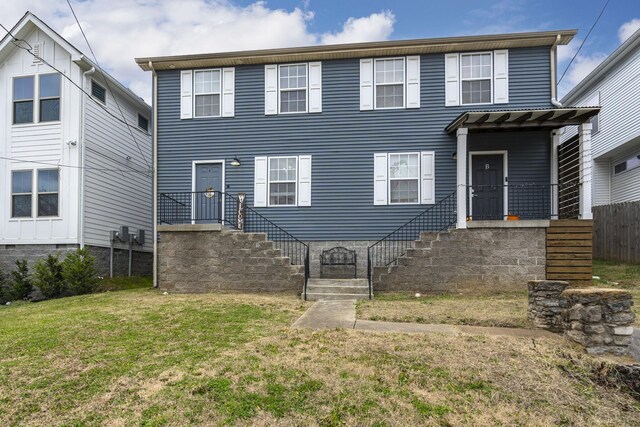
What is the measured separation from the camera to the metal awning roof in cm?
951

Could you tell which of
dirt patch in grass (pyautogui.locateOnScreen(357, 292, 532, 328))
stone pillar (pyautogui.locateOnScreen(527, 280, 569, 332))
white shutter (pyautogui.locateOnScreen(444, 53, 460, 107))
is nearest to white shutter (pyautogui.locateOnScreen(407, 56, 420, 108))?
white shutter (pyautogui.locateOnScreen(444, 53, 460, 107))

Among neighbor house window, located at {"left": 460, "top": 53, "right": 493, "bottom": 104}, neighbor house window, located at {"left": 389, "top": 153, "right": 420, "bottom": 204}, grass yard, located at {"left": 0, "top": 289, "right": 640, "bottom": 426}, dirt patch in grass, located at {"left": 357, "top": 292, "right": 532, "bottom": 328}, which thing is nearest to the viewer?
grass yard, located at {"left": 0, "top": 289, "right": 640, "bottom": 426}

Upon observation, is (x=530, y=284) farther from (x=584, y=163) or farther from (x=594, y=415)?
(x=584, y=163)

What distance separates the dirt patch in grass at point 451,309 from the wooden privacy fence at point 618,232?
18.5 feet

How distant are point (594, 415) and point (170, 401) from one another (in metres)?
3.45

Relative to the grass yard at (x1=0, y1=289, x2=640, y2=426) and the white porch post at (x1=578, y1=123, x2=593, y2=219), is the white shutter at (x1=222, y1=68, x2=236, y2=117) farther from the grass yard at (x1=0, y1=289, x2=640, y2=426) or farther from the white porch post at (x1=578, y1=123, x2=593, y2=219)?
the white porch post at (x1=578, y1=123, x2=593, y2=219)

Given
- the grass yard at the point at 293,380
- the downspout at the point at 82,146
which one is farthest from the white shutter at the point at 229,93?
the grass yard at the point at 293,380

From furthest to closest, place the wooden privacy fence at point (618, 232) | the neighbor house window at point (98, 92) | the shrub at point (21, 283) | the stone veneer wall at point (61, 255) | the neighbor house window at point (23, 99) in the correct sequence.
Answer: the neighbor house window at point (98, 92), the neighbor house window at point (23, 99), the wooden privacy fence at point (618, 232), the stone veneer wall at point (61, 255), the shrub at point (21, 283)

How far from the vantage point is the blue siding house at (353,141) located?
11.2 m

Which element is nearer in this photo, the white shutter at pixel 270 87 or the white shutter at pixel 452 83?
the white shutter at pixel 452 83

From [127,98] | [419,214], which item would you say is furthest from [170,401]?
[127,98]

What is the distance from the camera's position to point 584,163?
9.84m

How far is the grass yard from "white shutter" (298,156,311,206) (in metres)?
5.87

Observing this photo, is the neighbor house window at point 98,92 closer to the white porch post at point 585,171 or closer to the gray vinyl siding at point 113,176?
the gray vinyl siding at point 113,176
